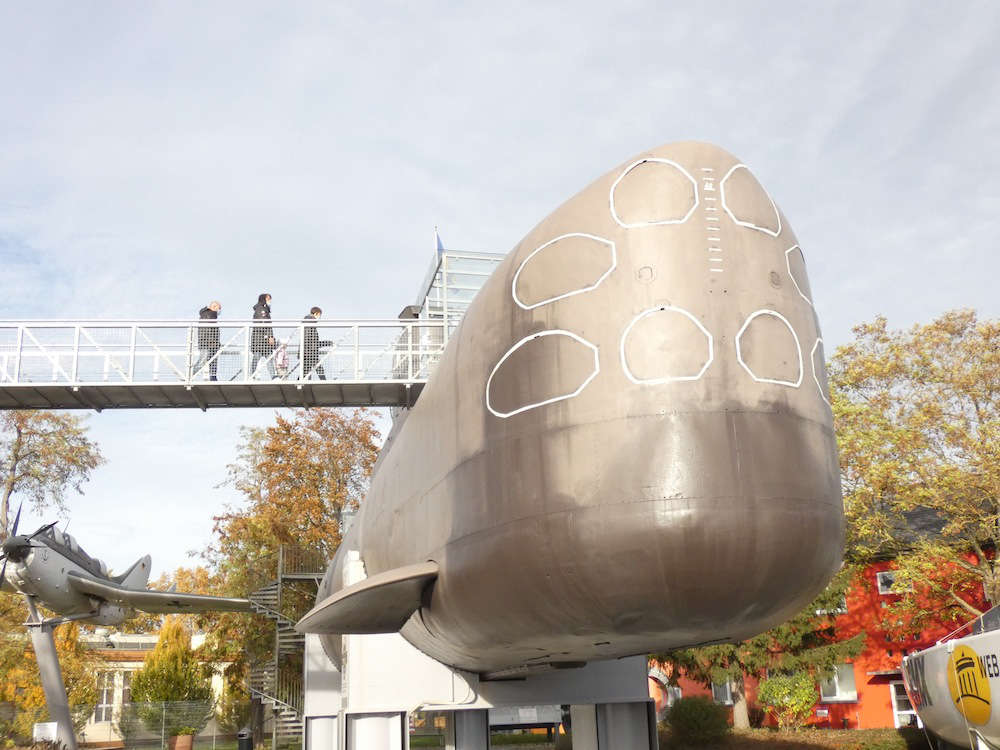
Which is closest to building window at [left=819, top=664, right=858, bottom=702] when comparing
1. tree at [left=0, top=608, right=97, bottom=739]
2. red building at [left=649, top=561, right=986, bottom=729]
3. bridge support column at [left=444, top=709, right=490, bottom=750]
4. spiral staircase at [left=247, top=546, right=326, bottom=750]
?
red building at [left=649, top=561, right=986, bottom=729]

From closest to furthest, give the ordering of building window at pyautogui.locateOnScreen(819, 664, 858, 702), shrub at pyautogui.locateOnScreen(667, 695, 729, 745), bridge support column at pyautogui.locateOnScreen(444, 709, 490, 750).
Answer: bridge support column at pyautogui.locateOnScreen(444, 709, 490, 750) < shrub at pyautogui.locateOnScreen(667, 695, 729, 745) < building window at pyautogui.locateOnScreen(819, 664, 858, 702)

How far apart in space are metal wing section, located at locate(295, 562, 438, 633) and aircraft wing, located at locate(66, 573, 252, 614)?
48.7 feet

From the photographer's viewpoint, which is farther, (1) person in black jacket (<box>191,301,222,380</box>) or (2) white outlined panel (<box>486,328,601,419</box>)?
(1) person in black jacket (<box>191,301,222,380</box>)

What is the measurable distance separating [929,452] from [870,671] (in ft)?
34.0

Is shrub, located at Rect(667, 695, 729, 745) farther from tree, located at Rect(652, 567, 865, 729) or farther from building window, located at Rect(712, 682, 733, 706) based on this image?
building window, located at Rect(712, 682, 733, 706)

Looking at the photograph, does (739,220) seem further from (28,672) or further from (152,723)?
(28,672)

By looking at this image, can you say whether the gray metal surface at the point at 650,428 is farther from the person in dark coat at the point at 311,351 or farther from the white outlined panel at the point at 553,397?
the person in dark coat at the point at 311,351

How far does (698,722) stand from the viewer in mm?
24016

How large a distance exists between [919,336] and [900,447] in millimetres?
3556

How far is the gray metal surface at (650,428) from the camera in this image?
217 inches

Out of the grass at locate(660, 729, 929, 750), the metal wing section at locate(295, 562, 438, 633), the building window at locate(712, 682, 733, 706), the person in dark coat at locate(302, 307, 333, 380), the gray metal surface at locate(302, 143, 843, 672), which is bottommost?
the grass at locate(660, 729, 929, 750)

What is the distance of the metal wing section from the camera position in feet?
23.4

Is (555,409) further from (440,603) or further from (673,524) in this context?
(440,603)

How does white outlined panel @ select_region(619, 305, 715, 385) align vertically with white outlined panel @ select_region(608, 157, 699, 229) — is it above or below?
below
